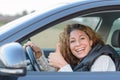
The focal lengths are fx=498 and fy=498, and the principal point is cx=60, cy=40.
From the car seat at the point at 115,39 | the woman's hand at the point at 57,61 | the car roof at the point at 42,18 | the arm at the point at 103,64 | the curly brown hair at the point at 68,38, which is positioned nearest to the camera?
the car roof at the point at 42,18

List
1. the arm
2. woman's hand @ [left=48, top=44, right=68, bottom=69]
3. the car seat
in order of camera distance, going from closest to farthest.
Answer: the arm → woman's hand @ [left=48, top=44, right=68, bottom=69] → the car seat

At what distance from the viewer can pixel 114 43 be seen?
4.53 meters

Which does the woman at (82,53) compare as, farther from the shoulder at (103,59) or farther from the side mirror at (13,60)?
the side mirror at (13,60)

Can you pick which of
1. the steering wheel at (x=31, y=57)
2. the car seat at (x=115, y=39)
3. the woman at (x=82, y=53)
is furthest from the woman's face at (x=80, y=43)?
the car seat at (x=115, y=39)

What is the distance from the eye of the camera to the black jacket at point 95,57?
3.57 metres

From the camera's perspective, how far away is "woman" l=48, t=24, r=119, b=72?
3543 mm

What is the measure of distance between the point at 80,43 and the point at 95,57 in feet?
0.59

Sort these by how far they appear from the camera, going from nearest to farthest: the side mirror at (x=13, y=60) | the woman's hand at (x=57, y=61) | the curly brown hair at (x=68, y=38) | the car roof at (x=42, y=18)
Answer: the side mirror at (x=13, y=60) < the car roof at (x=42, y=18) < the woman's hand at (x=57, y=61) < the curly brown hair at (x=68, y=38)

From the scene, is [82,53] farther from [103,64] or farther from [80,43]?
[103,64]

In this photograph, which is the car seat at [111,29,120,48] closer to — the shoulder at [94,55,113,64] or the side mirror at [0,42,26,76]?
the shoulder at [94,55,113,64]

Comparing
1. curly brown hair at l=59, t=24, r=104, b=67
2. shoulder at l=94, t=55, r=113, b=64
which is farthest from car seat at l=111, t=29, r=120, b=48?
shoulder at l=94, t=55, r=113, b=64

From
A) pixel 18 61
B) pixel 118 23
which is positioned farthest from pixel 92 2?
pixel 118 23

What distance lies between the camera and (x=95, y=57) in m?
3.59

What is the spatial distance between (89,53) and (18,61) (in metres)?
0.90
